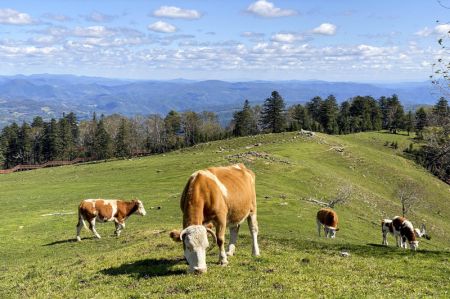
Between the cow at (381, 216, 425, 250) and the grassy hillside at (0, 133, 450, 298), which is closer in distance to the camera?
the grassy hillside at (0, 133, 450, 298)

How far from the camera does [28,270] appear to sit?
755 inches

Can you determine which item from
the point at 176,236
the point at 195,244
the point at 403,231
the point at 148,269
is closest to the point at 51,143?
the point at 403,231

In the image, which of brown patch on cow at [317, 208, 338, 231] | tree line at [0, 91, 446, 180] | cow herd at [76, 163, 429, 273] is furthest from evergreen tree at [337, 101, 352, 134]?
cow herd at [76, 163, 429, 273]

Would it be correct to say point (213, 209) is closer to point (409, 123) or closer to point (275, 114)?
point (275, 114)

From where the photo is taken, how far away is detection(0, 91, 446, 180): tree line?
13338cm

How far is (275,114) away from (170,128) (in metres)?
37.1

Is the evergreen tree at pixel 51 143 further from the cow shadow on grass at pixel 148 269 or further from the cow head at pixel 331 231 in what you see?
the cow shadow on grass at pixel 148 269

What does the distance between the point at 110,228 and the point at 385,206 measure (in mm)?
41715

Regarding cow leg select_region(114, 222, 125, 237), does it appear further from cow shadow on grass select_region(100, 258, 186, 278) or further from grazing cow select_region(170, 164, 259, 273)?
grazing cow select_region(170, 164, 259, 273)

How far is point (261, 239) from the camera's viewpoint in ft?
71.8

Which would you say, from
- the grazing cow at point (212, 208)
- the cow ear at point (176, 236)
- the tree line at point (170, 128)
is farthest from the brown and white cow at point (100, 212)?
the tree line at point (170, 128)

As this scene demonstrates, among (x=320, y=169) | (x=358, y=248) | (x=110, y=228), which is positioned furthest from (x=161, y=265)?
(x=320, y=169)

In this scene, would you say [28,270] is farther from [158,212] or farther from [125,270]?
[158,212]

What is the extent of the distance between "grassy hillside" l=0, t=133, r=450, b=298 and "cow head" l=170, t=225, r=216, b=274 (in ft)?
1.21
